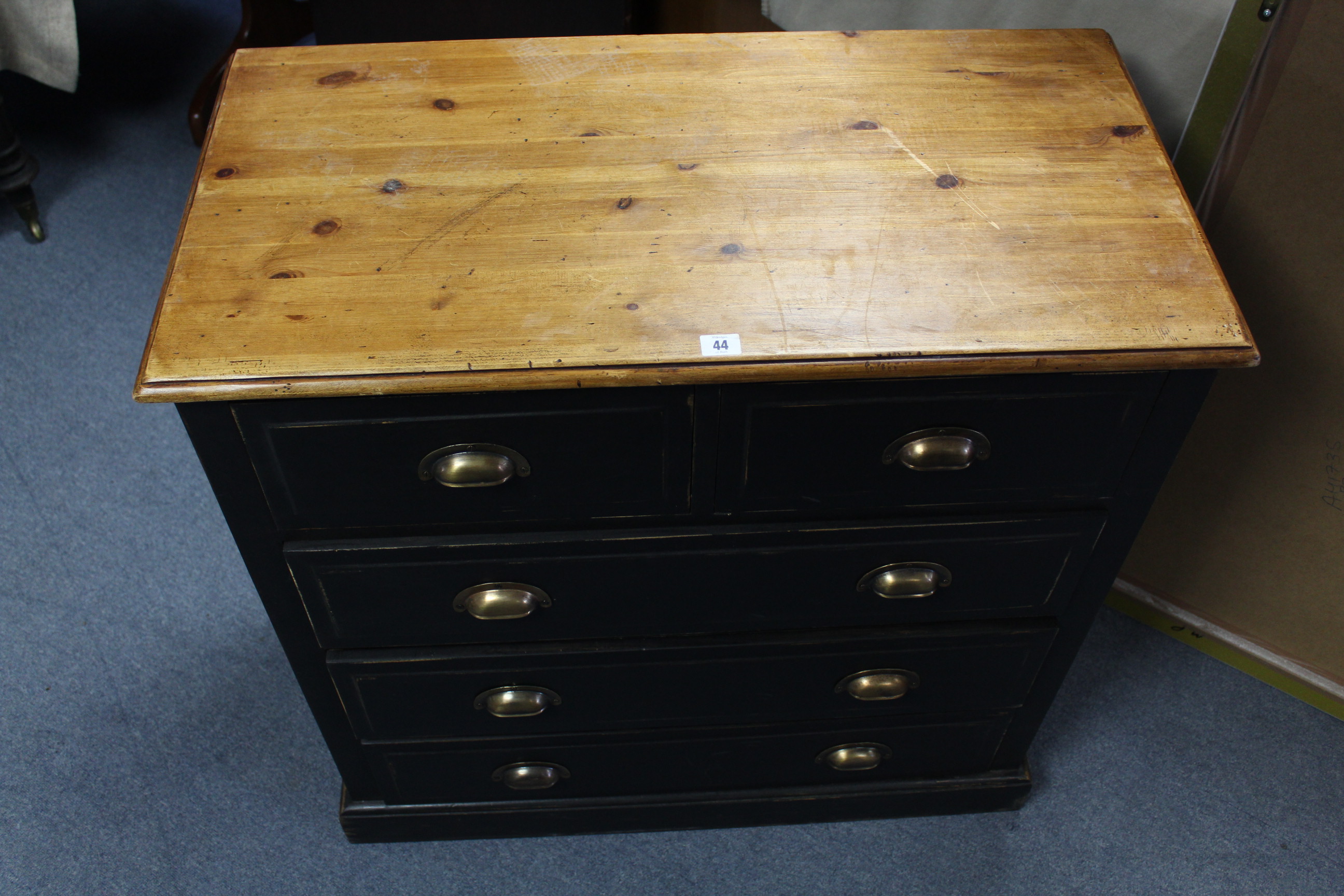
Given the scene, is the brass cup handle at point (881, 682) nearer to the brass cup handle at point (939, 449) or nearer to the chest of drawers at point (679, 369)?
the chest of drawers at point (679, 369)

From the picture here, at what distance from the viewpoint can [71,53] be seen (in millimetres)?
2000

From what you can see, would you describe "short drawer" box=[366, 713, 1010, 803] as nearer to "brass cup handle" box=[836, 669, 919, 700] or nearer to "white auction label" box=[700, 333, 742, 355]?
"brass cup handle" box=[836, 669, 919, 700]

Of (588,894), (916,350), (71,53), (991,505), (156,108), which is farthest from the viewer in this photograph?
(156,108)

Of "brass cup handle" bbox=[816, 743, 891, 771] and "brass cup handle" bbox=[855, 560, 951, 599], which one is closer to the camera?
"brass cup handle" bbox=[855, 560, 951, 599]

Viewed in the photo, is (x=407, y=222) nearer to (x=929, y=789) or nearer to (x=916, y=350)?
(x=916, y=350)

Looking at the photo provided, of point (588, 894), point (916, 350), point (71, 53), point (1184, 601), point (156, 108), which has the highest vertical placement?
point (916, 350)

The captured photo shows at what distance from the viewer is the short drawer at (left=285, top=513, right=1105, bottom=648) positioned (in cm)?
101

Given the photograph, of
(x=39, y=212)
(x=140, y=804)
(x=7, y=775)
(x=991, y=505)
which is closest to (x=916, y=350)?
(x=991, y=505)

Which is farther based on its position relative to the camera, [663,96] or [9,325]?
[9,325]

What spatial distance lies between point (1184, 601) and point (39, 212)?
235 centimetres

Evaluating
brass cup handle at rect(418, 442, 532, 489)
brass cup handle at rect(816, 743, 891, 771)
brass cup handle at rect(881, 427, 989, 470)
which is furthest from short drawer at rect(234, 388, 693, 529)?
brass cup handle at rect(816, 743, 891, 771)

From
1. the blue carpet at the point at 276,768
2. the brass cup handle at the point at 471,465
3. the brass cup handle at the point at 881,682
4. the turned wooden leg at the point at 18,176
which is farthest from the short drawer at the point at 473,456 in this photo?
the turned wooden leg at the point at 18,176

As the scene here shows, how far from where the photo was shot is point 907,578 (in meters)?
1.07

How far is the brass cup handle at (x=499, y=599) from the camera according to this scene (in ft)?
3.44
